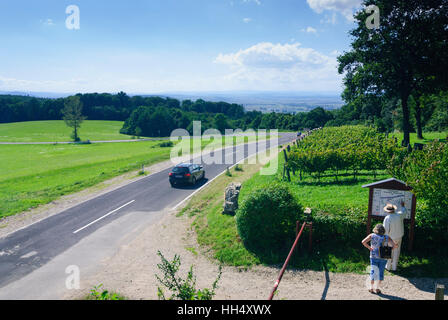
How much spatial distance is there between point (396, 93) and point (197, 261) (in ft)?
92.7

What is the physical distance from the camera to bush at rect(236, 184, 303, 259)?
10750 mm

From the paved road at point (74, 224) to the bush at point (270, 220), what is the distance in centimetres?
658

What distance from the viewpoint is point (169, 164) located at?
34031mm

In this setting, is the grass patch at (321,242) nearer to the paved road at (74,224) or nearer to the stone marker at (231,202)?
the stone marker at (231,202)

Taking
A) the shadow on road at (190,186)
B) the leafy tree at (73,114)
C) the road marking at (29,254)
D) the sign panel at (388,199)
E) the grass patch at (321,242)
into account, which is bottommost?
the road marking at (29,254)

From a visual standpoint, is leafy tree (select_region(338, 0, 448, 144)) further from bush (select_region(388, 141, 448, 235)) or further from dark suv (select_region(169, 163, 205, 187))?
bush (select_region(388, 141, 448, 235))

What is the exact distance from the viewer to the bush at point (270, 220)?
423 inches

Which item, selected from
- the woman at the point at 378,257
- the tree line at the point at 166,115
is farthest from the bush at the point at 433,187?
the tree line at the point at 166,115

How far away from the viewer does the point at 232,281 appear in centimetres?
938

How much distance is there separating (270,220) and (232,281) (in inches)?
101

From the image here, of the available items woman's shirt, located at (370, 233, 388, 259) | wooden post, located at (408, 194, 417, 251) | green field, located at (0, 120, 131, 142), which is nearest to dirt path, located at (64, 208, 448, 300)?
woman's shirt, located at (370, 233, 388, 259)

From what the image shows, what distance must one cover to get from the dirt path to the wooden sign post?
180 centimetres

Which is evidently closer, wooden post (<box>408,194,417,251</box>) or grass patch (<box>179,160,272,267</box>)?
wooden post (<box>408,194,417,251</box>)

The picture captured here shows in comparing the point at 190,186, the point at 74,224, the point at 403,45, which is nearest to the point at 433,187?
the point at 74,224
